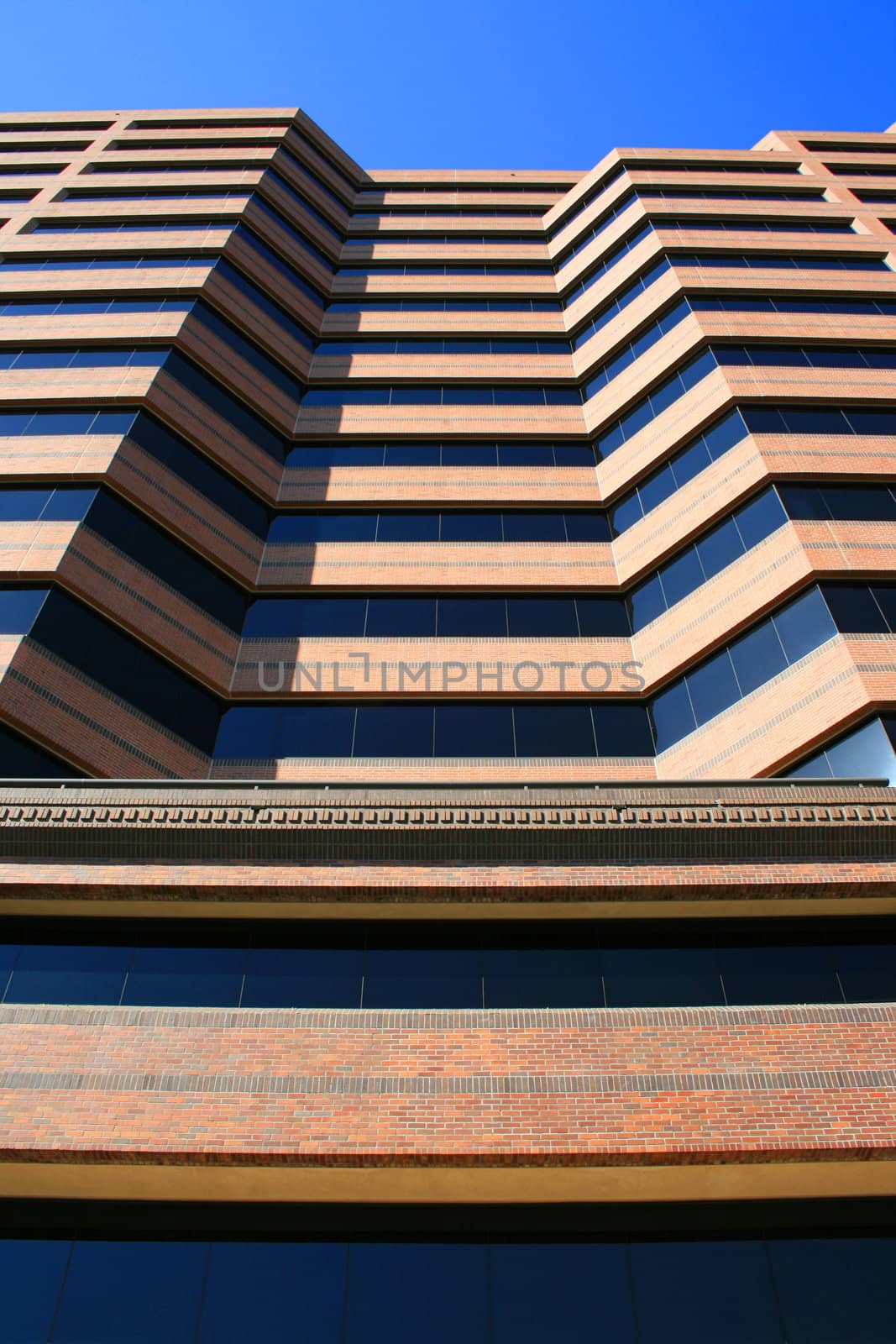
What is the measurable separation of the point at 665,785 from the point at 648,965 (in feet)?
8.60

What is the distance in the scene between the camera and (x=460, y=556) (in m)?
21.2

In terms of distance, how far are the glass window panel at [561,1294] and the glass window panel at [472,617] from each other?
12.6 metres

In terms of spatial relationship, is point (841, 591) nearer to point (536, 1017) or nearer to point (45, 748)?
point (536, 1017)

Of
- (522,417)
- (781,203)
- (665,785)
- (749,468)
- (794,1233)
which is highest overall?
(781,203)

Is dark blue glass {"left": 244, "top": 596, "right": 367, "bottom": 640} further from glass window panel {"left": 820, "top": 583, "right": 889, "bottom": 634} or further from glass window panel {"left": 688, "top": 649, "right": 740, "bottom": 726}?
glass window panel {"left": 820, "top": 583, "right": 889, "bottom": 634}

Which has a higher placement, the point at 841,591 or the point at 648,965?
the point at 841,591

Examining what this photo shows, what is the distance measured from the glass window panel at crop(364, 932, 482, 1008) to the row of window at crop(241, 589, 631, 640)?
9494 mm

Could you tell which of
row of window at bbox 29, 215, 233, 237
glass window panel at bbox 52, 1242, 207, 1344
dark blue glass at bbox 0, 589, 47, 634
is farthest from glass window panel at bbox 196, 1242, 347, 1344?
row of window at bbox 29, 215, 233, 237

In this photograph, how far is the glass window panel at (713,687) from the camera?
16.8m

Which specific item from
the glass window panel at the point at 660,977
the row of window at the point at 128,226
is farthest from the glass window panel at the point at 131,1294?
the row of window at the point at 128,226

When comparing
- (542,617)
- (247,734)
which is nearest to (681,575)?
(542,617)

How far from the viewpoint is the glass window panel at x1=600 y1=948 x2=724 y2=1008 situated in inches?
419

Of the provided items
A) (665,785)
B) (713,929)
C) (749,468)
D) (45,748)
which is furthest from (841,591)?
(45,748)

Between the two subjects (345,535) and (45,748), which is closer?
(45,748)
